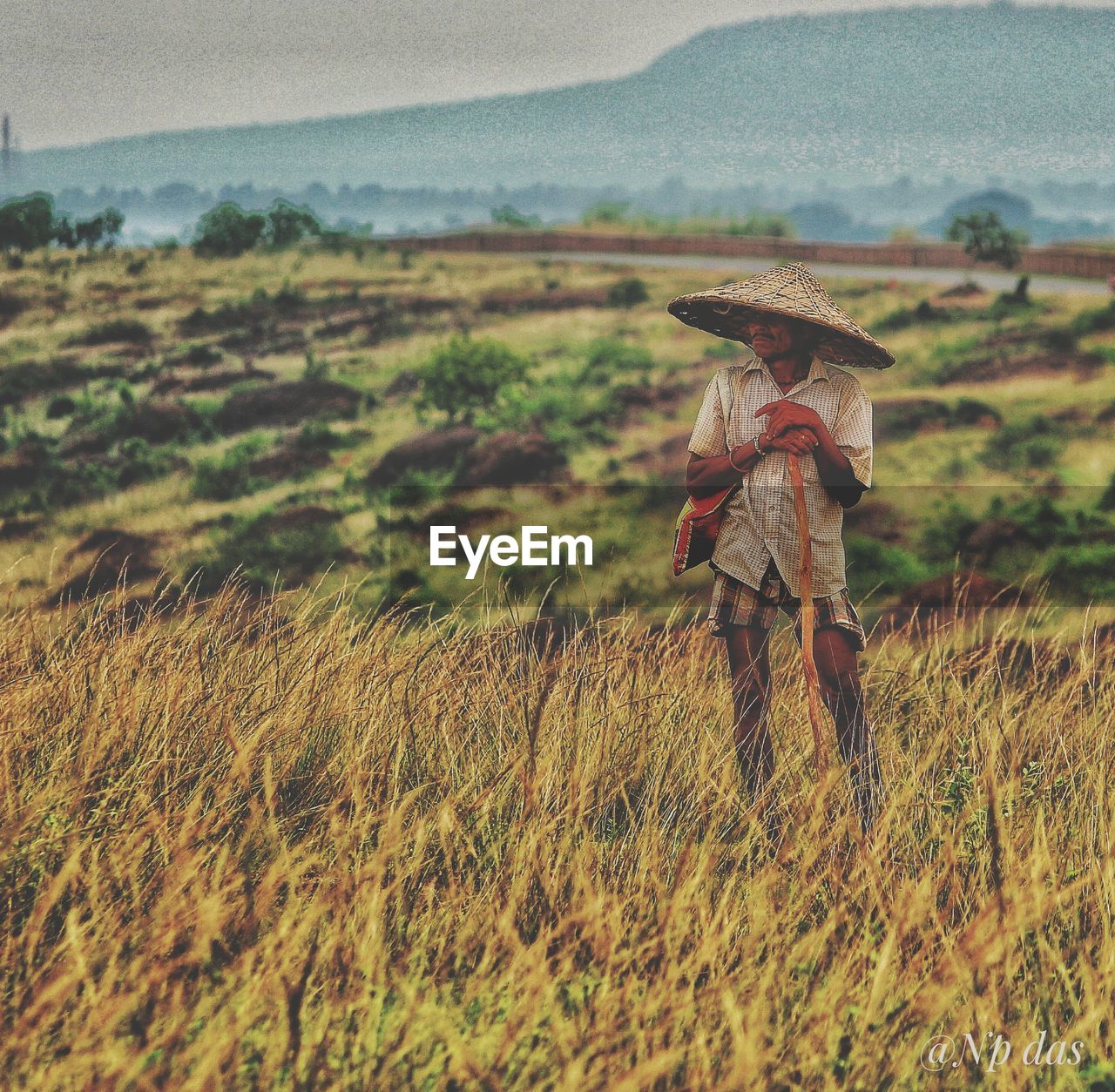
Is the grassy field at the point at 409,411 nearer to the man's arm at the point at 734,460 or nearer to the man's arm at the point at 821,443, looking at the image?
→ the man's arm at the point at 734,460

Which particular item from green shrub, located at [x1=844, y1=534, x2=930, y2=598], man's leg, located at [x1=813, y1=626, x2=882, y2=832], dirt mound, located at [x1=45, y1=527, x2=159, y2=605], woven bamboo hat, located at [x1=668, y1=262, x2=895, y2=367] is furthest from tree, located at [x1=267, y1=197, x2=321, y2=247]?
man's leg, located at [x1=813, y1=626, x2=882, y2=832]

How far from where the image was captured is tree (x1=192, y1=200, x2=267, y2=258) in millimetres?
20438

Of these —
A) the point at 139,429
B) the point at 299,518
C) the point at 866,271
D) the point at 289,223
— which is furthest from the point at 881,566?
the point at 289,223

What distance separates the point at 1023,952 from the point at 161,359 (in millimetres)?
A: 18345

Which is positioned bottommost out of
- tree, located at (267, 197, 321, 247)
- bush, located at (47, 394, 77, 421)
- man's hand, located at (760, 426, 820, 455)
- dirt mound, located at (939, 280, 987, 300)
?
bush, located at (47, 394, 77, 421)

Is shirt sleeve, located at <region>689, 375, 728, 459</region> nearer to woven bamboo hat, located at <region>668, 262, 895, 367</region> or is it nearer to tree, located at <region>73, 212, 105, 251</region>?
woven bamboo hat, located at <region>668, 262, 895, 367</region>

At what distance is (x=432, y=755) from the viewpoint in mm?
3994

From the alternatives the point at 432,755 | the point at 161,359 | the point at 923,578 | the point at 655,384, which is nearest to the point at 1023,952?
the point at 432,755

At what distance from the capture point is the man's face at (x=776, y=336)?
3656 millimetres

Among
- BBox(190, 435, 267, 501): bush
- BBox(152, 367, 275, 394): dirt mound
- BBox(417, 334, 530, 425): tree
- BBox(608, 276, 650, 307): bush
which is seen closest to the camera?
BBox(190, 435, 267, 501): bush

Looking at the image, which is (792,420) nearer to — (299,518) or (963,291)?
(299,518)

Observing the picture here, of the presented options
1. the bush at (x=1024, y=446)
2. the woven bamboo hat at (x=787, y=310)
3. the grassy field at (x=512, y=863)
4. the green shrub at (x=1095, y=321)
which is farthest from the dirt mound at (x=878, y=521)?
the woven bamboo hat at (x=787, y=310)

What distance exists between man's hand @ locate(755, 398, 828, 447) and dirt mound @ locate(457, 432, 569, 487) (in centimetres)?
1430

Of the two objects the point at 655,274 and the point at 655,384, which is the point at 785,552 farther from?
the point at 655,274
